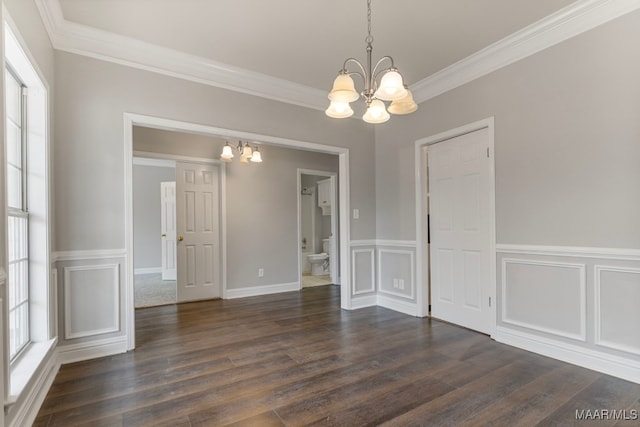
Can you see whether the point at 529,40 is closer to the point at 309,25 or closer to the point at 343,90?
the point at 309,25

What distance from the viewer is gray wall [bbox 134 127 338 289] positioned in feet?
16.0

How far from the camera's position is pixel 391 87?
1.91 m

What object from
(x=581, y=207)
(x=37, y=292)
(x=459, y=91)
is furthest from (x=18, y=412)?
(x=459, y=91)

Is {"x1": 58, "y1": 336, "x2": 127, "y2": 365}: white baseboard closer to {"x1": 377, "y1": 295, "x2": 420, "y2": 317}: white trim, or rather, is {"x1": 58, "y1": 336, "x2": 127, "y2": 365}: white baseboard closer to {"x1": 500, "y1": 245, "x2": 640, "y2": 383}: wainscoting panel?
{"x1": 377, "y1": 295, "x2": 420, "y2": 317}: white trim

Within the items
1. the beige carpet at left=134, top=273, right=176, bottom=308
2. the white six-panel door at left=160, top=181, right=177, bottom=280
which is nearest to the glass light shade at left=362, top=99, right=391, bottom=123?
the beige carpet at left=134, top=273, right=176, bottom=308

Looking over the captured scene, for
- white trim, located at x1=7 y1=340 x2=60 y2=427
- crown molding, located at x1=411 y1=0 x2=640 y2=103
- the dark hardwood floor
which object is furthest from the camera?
crown molding, located at x1=411 y1=0 x2=640 y2=103

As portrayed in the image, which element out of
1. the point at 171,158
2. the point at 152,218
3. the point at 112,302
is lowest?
the point at 112,302

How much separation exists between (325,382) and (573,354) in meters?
2.02

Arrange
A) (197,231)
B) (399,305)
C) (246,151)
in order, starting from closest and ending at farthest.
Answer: (399,305) < (246,151) < (197,231)

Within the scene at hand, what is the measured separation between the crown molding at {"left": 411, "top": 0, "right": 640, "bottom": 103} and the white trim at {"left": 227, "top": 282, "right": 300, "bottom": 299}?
357 cm

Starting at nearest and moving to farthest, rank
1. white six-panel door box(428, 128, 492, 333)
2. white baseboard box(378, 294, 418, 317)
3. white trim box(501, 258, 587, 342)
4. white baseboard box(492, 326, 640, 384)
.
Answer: white baseboard box(492, 326, 640, 384)
white trim box(501, 258, 587, 342)
white six-panel door box(428, 128, 492, 333)
white baseboard box(378, 294, 418, 317)

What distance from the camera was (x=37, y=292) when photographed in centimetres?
234

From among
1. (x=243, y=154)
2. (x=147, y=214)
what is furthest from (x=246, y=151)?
(x=147, y=214)

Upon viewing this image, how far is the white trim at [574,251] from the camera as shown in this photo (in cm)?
230
